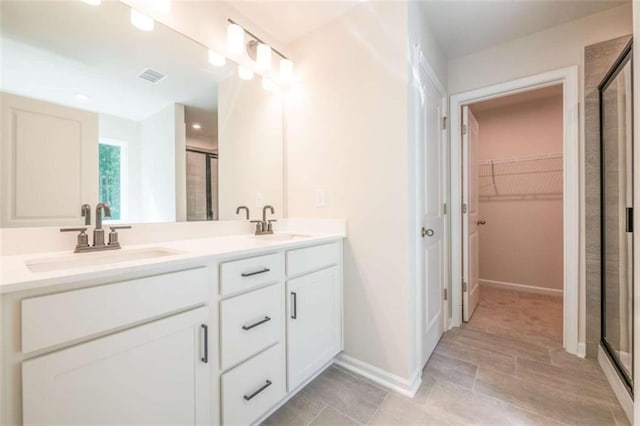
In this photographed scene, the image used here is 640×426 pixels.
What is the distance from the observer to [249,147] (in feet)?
6.21

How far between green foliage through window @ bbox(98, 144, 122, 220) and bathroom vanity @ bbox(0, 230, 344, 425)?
219 millimetres

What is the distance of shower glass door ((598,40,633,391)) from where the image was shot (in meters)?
1.43

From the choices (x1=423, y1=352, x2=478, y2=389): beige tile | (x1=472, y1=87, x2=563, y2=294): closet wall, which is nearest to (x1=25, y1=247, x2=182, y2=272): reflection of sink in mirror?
(x1=423, y1=352, x2=478, y2=389): beige tile

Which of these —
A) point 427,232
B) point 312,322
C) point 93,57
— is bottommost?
point 312,322

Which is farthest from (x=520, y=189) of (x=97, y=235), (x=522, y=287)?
(x=97, y=235)

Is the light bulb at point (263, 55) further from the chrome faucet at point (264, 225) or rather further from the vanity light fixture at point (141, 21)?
the chrome faucet at point (264, 225)

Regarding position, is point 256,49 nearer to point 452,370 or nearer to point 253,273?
point 253,273

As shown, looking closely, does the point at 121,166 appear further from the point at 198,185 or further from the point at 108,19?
the point at 108,19

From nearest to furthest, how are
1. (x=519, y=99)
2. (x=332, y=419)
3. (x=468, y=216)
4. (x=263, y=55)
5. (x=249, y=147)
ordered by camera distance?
(x=332, y=419) → (x=263, y=55) → (x=249, y=147) → (x=468, y=216) → (x=519, y=99)

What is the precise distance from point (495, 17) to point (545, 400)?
241cm

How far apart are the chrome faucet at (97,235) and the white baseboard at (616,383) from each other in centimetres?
253

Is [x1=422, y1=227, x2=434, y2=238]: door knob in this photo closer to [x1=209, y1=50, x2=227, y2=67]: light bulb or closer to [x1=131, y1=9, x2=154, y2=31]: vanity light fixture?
[x1=209, y1=50, x2=227, y2=67]: light bulb

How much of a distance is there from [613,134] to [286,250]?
2151mm

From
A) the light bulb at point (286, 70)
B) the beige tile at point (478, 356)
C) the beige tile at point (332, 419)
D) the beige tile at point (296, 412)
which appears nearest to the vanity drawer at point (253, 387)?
the beige tile at point (296, 412)
